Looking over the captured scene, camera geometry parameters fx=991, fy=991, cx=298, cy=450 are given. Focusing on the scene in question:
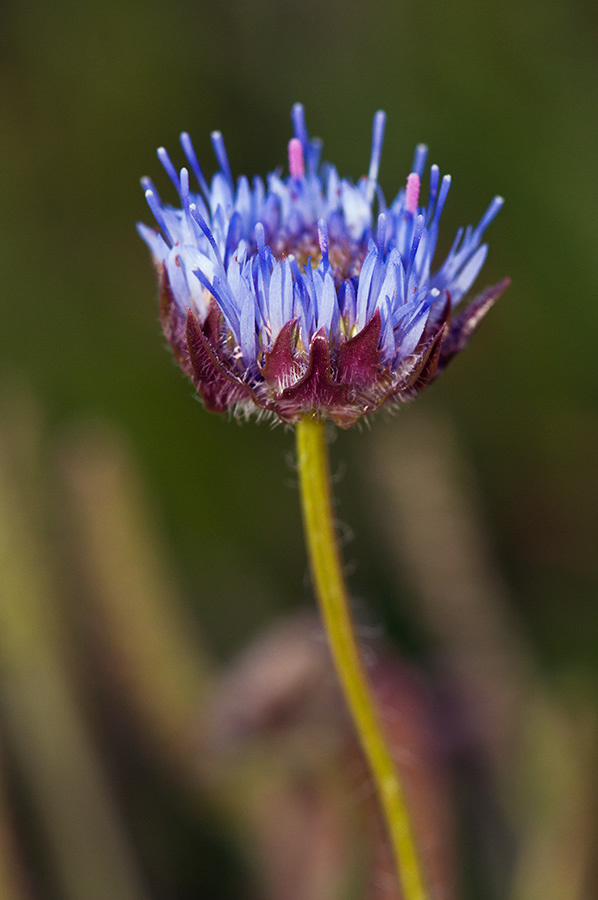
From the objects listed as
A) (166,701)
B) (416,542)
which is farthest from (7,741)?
(416,542)

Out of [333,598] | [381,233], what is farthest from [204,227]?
[333,598]

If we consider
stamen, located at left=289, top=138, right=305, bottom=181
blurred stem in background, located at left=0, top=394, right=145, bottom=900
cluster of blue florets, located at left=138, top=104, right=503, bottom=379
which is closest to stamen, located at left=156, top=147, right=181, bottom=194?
cluster of blue florets, located at left=138, top=104, right=503, bottom=379

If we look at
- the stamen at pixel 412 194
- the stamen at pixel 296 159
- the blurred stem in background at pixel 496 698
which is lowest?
the blurred stem in background at pixel 496 698

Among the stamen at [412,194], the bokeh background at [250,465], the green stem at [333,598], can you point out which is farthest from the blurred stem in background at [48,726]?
the stamen at [412,194]

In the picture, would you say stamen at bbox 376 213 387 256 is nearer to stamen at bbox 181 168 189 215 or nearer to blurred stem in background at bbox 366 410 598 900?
stamen at bbox 181 168 189 215

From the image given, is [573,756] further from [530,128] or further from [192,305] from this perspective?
[530,128]

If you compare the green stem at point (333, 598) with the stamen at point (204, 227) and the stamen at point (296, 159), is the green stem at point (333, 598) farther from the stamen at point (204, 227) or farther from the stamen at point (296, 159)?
the stamen at point (296, 159)

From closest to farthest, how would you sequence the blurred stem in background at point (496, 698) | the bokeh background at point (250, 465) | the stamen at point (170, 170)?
1. the stamen at point (170, 170)
2. the blurred stem in background at point (496, 698)
3. the bokeh background at point (250, 465)
